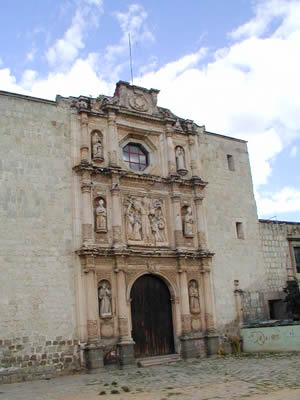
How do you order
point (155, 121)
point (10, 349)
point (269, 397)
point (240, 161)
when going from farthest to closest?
point (240, 161)
point (155, 121)
point (10, 349)
point (269, 397)

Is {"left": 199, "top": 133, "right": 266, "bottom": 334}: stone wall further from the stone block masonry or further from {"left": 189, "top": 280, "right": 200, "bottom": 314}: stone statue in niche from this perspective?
the stone block masonry

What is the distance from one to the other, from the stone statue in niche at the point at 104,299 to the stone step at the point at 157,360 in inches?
80.1

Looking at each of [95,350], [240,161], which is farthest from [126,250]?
[240,161]

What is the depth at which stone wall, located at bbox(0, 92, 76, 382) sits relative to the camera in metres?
14.6

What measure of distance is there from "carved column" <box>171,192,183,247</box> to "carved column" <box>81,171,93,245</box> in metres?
3.72

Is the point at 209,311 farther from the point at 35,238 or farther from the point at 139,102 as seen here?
the point at 139,102

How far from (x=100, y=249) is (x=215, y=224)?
6.04 m

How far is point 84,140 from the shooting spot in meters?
17.7

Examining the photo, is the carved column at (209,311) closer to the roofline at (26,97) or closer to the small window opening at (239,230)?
the small window opening at (239,230)

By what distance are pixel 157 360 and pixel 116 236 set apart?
478 cm

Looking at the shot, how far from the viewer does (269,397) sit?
9273mm

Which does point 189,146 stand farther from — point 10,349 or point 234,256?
point 10,349

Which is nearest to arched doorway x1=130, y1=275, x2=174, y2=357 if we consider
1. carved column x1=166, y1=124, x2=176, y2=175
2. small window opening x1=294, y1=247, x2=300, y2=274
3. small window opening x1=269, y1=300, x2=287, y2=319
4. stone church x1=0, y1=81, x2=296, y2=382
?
stone church x1=0, y1=81, x2=296, y2=382

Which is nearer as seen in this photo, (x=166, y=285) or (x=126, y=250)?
(x=126, y=250)
